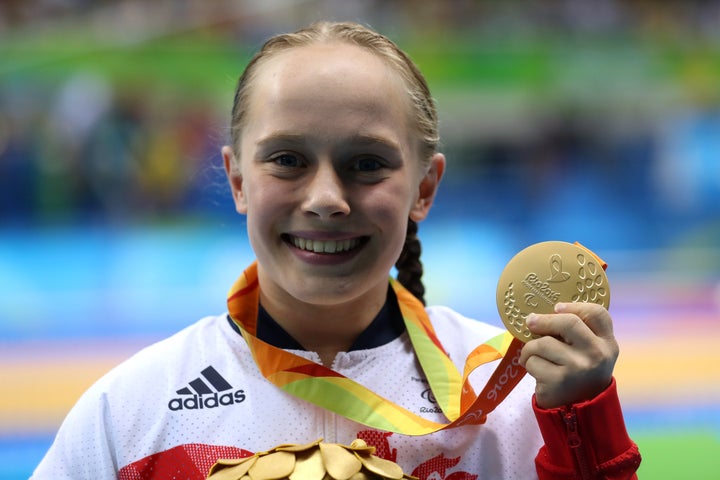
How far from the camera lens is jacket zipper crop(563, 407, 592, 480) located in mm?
1526

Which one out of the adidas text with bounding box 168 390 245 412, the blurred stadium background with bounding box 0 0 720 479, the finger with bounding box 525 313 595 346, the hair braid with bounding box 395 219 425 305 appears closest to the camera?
the finger with bounding box 525 313 595 346

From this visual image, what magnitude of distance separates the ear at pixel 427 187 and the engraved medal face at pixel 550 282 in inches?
16.9

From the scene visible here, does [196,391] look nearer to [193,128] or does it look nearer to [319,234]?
[319,234]

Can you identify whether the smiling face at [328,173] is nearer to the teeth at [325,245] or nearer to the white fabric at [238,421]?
the teeth at [325,245]

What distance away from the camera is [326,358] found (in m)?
1.87

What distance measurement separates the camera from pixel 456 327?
200 centimetres

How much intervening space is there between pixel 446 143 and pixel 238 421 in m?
7.75

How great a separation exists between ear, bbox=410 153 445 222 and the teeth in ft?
0.95

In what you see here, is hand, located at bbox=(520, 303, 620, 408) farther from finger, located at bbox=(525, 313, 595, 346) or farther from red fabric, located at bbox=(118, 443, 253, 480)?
red fabric, located at bbox=(118, 443, 253, 480)

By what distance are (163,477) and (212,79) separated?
34.9 ft

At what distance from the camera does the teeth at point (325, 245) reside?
170cm

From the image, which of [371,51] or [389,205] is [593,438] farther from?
[371,51]

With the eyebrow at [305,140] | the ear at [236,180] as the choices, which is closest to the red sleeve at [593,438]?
the eyebrow at [305,140]

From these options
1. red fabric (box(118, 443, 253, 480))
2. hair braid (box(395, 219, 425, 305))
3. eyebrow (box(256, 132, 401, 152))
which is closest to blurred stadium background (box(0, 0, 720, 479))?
hair braid (box(395, 219, 425, 305))
